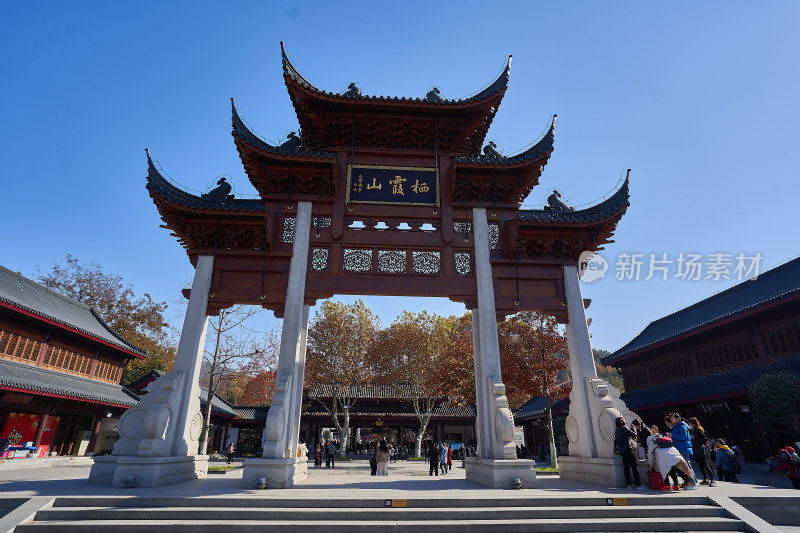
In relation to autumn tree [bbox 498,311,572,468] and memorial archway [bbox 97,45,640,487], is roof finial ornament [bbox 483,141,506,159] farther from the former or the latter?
autumn tree [bbox 498,311,572,468]

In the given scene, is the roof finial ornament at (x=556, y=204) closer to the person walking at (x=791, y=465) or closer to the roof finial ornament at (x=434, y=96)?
the roof finial ornament at (x=434, y=96)

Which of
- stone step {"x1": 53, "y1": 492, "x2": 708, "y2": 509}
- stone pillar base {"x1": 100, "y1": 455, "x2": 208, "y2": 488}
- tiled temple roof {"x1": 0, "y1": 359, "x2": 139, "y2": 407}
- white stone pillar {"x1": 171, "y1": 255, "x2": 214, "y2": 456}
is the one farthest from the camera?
tiled temple roof {"x1": 0, "y1": 359, "x2": 139, "y2": 407}

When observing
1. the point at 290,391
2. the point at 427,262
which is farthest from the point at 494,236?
the point at 290,391

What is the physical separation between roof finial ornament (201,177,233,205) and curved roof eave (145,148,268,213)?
0.39ft

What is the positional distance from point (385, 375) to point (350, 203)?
2381 centimetres

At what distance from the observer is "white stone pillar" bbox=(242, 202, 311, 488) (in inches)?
343

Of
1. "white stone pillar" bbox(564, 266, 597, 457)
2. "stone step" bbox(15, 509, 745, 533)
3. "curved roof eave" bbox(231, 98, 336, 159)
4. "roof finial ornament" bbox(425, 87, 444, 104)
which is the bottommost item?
"stone step" bbox(15, 509, 745, 533)

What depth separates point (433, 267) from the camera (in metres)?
11.3

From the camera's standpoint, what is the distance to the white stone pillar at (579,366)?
10.2 m

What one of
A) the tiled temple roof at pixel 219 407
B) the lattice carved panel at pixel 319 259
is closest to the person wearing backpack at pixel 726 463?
the lattice carved panel at pixel 319 259

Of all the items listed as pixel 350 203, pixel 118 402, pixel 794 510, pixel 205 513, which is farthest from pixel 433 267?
pixel 118 402

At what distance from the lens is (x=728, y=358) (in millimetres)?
21031

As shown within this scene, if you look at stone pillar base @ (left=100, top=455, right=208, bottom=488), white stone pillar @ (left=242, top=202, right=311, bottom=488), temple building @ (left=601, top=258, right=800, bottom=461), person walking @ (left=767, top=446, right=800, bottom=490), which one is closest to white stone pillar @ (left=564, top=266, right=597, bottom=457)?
person walking @ (left=767, top=446, right=800, bottom=490)

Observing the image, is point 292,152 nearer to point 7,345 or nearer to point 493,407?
point 493,407
